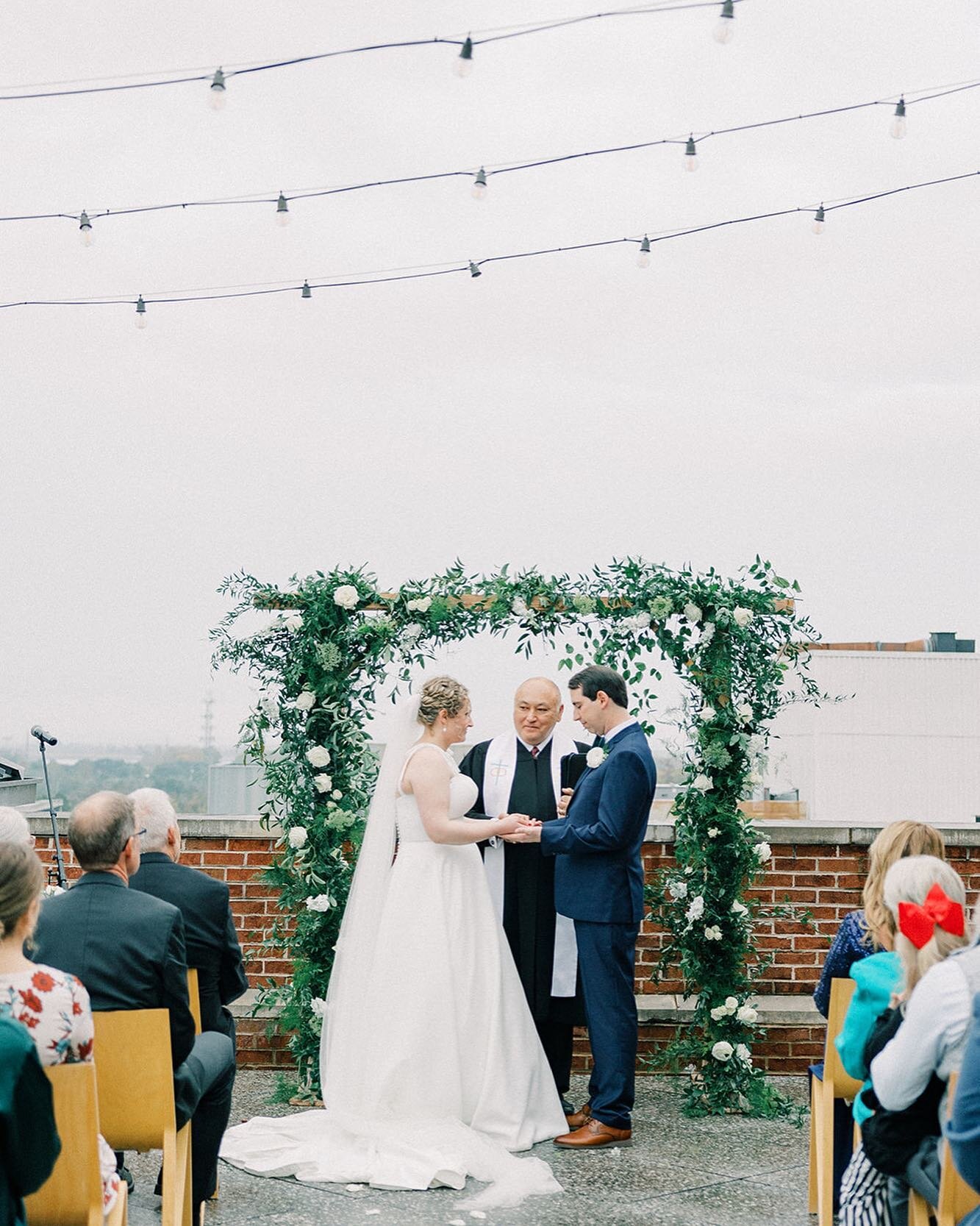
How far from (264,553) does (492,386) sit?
50.8ft

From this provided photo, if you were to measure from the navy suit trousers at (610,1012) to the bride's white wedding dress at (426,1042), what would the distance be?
0.24 metres

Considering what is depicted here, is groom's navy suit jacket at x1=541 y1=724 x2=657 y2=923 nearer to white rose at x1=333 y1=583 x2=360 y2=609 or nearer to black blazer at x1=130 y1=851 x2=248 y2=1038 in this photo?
white rose at x1=333 y1=583 x2=360 y2=609

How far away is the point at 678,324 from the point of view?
15305 millimetres

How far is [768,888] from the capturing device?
655cm

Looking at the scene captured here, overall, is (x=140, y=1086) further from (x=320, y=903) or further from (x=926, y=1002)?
(x=320, y=903)

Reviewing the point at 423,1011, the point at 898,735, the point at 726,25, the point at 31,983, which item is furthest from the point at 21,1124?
the point at 898,735

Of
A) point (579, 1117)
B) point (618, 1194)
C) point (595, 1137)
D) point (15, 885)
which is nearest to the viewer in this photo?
point (15, 885)

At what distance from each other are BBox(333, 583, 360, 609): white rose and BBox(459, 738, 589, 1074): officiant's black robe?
0.97m

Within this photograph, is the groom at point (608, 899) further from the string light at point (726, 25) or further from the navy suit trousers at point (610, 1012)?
the string light at point (726, 25)

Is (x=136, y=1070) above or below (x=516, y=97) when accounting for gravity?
below

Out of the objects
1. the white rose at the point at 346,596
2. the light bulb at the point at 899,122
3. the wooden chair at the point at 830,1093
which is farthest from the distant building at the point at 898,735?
the wooden chair at the point at 830,1093

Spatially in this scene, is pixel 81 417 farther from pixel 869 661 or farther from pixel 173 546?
pixel 869 661

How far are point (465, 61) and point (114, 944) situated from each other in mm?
3241

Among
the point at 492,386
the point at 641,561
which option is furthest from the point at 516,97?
the point at 492,386
